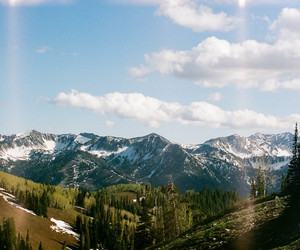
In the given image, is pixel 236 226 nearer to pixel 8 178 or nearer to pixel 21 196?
pixel 21 196

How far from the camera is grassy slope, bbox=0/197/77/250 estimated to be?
427ft

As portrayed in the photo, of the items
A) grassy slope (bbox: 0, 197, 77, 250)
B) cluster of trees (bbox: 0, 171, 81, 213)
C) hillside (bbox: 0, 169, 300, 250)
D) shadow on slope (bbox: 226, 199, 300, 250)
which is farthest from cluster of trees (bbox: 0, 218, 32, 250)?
shadow on slope (bbox: 226, 199, 300, 250)

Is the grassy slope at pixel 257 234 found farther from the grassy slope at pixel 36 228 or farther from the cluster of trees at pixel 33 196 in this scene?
the cluster of trees at pixel 33 196

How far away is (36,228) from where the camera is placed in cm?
14062

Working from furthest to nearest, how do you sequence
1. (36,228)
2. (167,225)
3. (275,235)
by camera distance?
1. (36,228)
2. (167,225)
3. (275,235)

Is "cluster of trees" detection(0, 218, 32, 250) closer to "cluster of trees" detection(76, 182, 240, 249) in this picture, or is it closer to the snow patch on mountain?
"cluster of trees" detection(76, 182, 240, 249)

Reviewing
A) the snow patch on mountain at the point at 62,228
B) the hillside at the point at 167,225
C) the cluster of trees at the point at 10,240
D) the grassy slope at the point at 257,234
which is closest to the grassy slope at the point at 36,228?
the hillside at the point at 167,225

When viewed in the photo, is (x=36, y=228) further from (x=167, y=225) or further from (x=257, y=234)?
(x=257, y=234)

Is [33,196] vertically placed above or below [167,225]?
below

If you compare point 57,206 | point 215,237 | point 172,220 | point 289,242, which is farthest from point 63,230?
point 289,242

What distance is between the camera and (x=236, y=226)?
1652 inches

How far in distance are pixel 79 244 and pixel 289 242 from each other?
128891mm

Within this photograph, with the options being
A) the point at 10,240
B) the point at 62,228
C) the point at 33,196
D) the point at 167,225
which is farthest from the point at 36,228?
the point at 167,225

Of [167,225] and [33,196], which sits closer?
[167,225]
